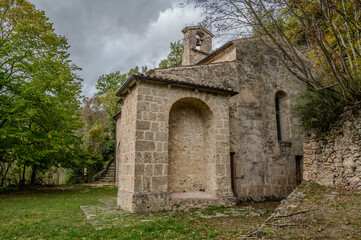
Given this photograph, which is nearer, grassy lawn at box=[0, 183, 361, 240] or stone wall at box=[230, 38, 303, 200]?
grassy lawn at box=[0, 183, 361, 240]

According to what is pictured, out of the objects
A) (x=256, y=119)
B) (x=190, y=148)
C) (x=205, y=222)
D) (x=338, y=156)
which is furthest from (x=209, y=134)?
(x=338, y=156)

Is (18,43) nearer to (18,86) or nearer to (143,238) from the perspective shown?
(18,86)

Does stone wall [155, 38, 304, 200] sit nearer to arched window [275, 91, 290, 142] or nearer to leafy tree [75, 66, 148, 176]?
arched window [275, 91, 290, 142]

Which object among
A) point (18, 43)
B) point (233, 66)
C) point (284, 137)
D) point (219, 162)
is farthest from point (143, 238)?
point (18, 43)

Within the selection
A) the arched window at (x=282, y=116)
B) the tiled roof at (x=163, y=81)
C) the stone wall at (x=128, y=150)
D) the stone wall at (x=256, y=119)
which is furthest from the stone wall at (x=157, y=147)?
the arched window at (x=282, y=116)

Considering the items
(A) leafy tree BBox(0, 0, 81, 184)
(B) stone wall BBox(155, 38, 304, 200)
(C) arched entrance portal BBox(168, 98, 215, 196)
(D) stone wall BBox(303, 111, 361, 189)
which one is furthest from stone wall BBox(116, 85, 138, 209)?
(D) stone wall BBox(303, 111, 361, 189)

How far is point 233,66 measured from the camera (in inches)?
404

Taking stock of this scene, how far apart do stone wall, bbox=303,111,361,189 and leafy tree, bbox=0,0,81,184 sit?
10.0 m

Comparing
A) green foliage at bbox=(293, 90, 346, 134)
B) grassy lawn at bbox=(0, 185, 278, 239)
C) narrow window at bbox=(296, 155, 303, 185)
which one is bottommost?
grassy lawn at bbox=(0, 185, 278, 239)

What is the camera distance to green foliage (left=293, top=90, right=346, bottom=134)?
7176mm

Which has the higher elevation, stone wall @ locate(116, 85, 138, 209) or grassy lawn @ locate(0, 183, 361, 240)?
stone wall @ locate(116, 85, 138, 209)

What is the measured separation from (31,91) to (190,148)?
24.7 feet

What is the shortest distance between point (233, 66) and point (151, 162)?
593cm

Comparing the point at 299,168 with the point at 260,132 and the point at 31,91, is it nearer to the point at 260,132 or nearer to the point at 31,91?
the point at 260,132
